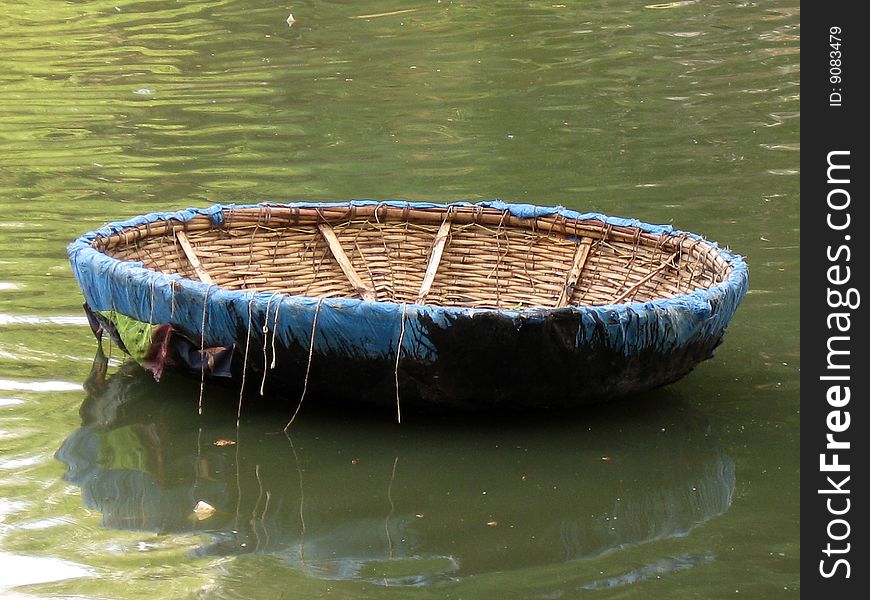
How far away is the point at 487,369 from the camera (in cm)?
434

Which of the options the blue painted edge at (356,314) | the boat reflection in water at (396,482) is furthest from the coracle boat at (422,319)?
the boat reflection in water at (396,482)

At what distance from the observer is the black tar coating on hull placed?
4.26 m

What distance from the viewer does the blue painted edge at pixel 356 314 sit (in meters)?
4.26

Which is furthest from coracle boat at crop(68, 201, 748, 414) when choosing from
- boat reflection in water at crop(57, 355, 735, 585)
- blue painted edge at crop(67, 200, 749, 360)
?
boat reflection in water at crop(57, 355, 735, 585)

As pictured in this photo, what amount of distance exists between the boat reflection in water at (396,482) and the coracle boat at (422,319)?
0.16m

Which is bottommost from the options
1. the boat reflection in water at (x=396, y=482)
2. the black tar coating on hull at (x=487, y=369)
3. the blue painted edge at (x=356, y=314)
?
the boat reflection in water at (x=396, y=482)

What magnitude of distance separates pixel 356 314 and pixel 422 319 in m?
0.21

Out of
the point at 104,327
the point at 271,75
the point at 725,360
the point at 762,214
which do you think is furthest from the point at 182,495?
the point at 271,75

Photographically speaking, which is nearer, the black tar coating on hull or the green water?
the green water

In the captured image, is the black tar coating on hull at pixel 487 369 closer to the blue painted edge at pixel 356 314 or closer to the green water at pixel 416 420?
the blue painted edge at pixel 356 314

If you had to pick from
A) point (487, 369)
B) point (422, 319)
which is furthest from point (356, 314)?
point (487, 369)

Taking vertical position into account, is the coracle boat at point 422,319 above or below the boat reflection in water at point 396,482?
above

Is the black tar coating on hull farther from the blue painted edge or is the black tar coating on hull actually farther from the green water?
the green water

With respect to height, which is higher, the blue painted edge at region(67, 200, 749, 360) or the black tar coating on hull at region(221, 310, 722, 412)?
the blue painted edge at region(67, 200, 749, 360)
